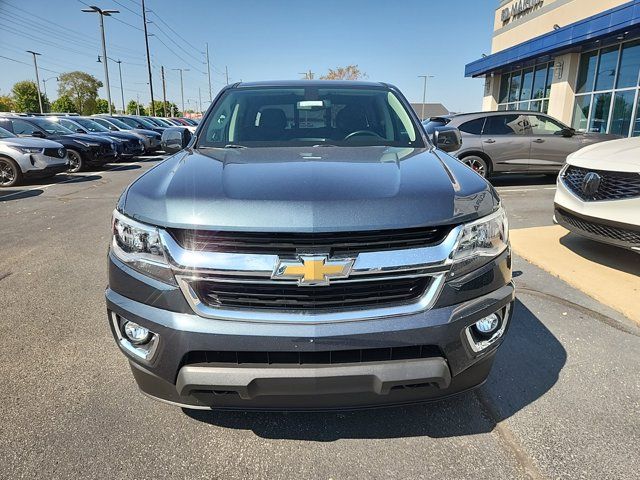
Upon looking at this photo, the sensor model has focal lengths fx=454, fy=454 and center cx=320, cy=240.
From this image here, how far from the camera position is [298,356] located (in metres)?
1.77

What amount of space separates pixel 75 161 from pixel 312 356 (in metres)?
13.6

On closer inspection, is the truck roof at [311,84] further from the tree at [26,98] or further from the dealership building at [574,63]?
the tree at [26,98]

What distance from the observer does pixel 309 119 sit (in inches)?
124

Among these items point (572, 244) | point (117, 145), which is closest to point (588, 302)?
point (572, 244)

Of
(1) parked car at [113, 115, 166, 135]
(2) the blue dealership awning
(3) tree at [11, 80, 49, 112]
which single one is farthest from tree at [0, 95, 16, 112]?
(2) the blue dealership awning

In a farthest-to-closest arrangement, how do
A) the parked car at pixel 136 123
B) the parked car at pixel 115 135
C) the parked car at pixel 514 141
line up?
the parked car at pixel 136 123
the parked car at pixel 115 135
the parked car at pixel 514 141

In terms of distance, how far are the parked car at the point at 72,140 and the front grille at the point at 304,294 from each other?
42.3ft

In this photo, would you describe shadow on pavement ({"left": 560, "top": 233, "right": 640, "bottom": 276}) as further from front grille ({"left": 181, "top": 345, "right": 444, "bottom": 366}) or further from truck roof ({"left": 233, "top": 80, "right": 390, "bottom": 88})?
front grille ({"left": 181, "top": 345, "right": 444, "bottom": 366})

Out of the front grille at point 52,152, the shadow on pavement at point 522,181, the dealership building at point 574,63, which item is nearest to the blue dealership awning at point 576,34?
the dealership building at point 574,63

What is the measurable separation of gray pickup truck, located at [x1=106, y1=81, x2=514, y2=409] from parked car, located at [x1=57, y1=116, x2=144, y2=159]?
1426cm

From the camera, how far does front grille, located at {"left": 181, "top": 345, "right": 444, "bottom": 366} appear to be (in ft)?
5.81

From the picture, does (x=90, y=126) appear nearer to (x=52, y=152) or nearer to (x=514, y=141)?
(x=52, y=152)

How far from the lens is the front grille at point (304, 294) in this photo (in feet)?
5.78

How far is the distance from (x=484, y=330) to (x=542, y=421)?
0.74 metres
